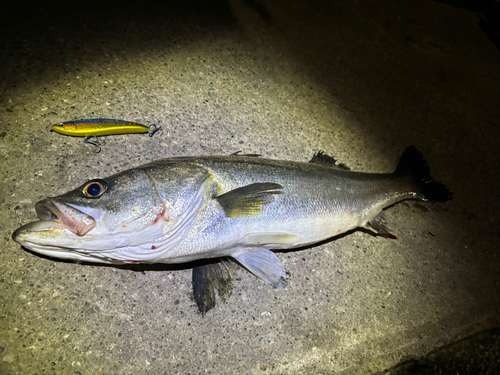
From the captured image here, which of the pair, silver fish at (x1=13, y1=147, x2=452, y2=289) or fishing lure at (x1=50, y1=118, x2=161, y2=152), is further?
fishing lure at (x1=50, y1=118, x2=161, y2=152)

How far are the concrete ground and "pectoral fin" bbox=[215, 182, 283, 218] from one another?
0.74 meters

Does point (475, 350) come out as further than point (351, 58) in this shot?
No

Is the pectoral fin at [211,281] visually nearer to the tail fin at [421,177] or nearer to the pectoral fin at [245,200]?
the pectoral fin at [245,200]

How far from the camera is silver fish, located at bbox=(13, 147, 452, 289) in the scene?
1589mm

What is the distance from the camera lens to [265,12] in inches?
150

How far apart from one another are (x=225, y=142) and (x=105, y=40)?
1.55 metres

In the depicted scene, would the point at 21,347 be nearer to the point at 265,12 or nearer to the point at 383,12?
the point at 265,12

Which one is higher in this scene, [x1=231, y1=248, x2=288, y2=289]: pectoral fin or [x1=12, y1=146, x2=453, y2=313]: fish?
[x1=12, y1=146, x2=453, y2=313]: fish

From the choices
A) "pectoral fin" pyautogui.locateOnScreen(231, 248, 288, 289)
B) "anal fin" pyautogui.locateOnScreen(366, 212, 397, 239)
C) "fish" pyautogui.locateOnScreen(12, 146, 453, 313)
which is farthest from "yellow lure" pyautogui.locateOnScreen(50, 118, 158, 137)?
"anal fin" pyautogui.locateOnScreen(366, 212, 397, 239)

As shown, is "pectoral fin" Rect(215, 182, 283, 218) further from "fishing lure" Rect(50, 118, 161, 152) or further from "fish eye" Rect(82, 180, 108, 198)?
"fishing lure" Rect(50, 118, 161, 152)

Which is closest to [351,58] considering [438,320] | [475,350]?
[438,320]

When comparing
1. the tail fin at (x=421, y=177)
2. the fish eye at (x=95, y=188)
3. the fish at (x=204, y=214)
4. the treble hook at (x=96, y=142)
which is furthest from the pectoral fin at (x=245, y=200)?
the tail fin at (x=421, y=177)

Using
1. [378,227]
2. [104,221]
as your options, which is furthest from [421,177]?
[104,221]

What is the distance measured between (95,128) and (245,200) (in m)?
1.40
